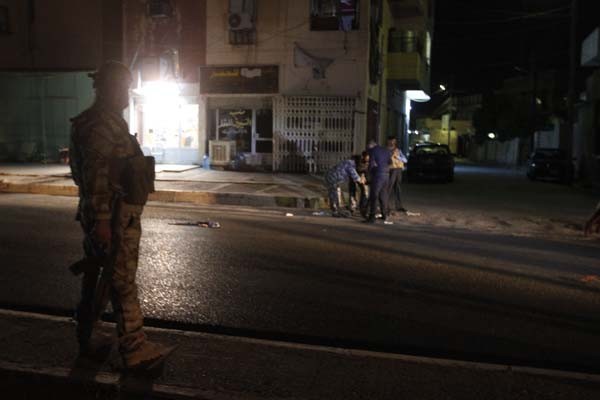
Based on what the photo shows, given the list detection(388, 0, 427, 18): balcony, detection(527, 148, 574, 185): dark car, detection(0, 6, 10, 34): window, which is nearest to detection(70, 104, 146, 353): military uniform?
detection(0, 6, 10, 34): window

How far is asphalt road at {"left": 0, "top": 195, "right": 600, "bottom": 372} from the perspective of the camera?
5.29m

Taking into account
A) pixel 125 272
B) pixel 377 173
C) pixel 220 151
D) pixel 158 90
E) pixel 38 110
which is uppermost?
pixel 158 90

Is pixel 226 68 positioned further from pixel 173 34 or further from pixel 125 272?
pixel 125 272

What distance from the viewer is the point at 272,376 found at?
161 inches

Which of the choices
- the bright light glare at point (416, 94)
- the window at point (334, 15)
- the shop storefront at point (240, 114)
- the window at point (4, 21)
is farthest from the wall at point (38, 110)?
the bright light glare at point (416, 94)

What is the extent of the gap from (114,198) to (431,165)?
64.8 feet

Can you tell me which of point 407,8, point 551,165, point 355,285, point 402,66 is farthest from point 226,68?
point 355,285

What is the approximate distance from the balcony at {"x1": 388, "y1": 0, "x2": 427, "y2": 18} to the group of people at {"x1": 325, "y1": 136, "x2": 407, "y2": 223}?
1496 cm

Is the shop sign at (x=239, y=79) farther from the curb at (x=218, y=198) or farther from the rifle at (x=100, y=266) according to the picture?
the rifle at (x=100, y=266)

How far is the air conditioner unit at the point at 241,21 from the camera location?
21.4m

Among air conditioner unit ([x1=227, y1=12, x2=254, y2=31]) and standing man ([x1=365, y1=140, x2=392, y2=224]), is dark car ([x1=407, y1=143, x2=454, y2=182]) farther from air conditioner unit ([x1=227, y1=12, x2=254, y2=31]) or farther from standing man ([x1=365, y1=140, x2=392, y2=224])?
standing man ([x1=365, y1=140, x2=392, y2=224])

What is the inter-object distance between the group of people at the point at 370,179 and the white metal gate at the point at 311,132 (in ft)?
24.0

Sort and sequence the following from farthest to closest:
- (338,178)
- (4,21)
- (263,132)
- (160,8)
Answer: (4,21) < (263,132) < (160,8) < (338,178)

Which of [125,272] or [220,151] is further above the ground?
[220,151]
